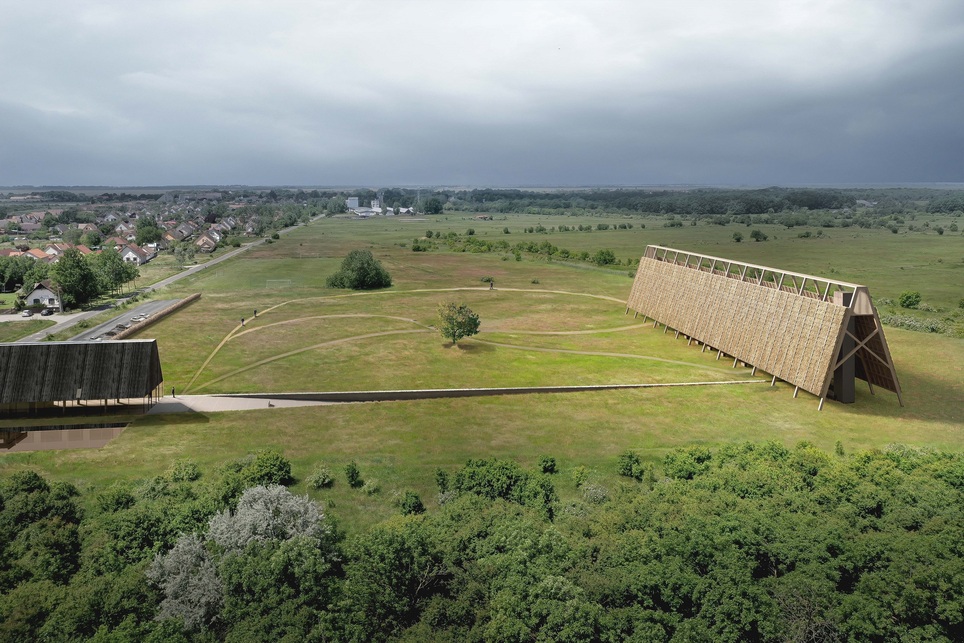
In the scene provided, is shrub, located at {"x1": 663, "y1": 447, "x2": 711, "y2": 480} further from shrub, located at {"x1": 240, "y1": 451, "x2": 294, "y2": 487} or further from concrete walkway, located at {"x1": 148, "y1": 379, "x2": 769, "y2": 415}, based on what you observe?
shrub, located at {"x1": 240, "y1": 451, "x2": 294, "y2": 487}

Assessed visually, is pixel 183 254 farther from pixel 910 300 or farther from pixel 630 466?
pixel 910 300

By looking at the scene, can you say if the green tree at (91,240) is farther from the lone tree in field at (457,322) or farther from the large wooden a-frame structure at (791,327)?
the large wooden a-frame structure at (791,327)

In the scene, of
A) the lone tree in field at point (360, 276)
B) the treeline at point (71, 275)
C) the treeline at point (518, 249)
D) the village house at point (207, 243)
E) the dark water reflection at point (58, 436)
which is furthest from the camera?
the village house at point (207, 243)

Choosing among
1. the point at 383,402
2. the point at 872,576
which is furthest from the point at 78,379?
the point at 872,576

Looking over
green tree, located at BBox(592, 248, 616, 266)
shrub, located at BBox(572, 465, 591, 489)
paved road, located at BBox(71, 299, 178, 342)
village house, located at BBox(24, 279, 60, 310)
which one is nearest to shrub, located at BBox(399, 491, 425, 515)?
shrub, located at BBox(572, 465, 591, 489)

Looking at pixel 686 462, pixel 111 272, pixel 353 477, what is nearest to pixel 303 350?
pixel 353 477

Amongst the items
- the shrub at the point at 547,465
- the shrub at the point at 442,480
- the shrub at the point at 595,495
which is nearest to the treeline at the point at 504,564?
the shrub at the point at 595,495
